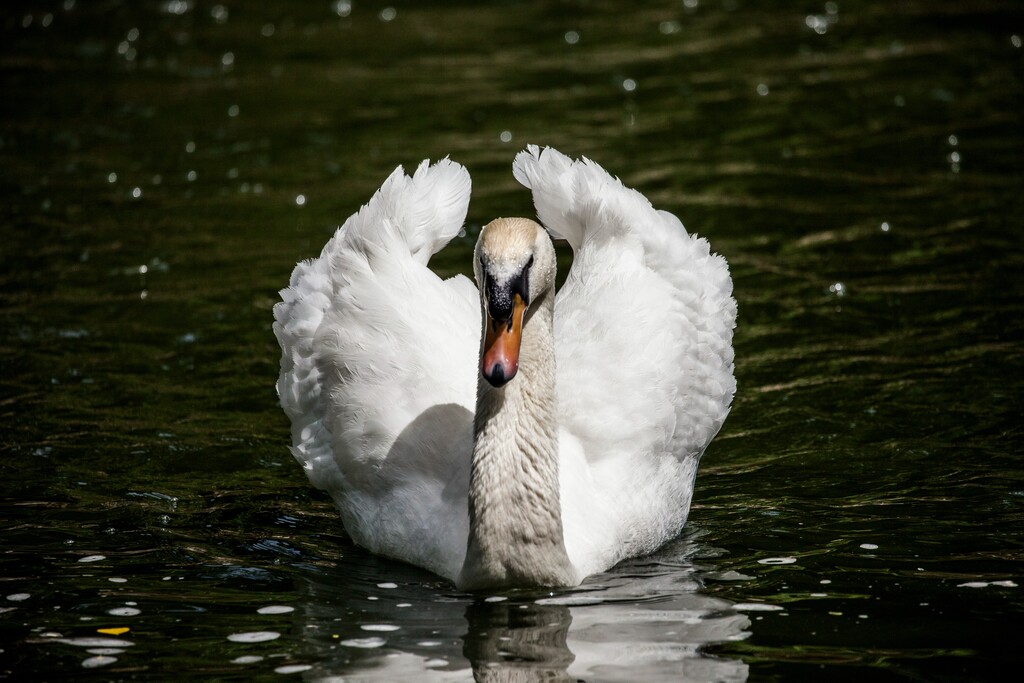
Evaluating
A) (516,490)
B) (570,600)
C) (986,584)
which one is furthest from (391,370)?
(986,584)

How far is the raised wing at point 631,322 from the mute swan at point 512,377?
11 millimetres

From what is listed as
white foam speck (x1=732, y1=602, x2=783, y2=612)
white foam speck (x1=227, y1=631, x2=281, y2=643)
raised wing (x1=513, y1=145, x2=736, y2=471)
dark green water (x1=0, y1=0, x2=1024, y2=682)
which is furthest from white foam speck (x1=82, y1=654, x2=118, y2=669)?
white foam speck (x1=732, y1=602, x2=783, y2=612)

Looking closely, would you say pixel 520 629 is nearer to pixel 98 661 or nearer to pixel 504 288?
pixel 504 288

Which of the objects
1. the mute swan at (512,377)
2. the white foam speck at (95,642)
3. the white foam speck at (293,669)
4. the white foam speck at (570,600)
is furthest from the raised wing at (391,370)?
the white foam speck at (95,642)

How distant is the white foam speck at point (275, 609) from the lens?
22.5 feet

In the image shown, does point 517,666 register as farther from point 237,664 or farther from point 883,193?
point 883,193

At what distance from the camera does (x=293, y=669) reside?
20.3 ft

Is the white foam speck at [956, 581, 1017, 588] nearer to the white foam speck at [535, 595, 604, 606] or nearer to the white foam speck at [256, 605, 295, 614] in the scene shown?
the white foam speck at [535, 595, 604, 606]

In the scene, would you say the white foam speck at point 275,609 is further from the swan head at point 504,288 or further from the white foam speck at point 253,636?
the swan head at point 504,288

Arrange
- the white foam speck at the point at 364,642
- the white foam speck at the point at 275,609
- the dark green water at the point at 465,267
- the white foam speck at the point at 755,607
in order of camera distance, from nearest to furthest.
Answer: the white foam speck at the point at 364,642 < the dark green water at the point at 465,267 < the white foam speck at the point at 755,607 < the white foam speck at the point at 275,609

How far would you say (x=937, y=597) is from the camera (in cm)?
678

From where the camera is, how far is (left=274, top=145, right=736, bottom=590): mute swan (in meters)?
6.81

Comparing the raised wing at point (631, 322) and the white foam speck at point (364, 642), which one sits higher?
the raised wing at point (631, 322)

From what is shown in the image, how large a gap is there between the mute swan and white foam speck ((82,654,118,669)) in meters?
1.58
